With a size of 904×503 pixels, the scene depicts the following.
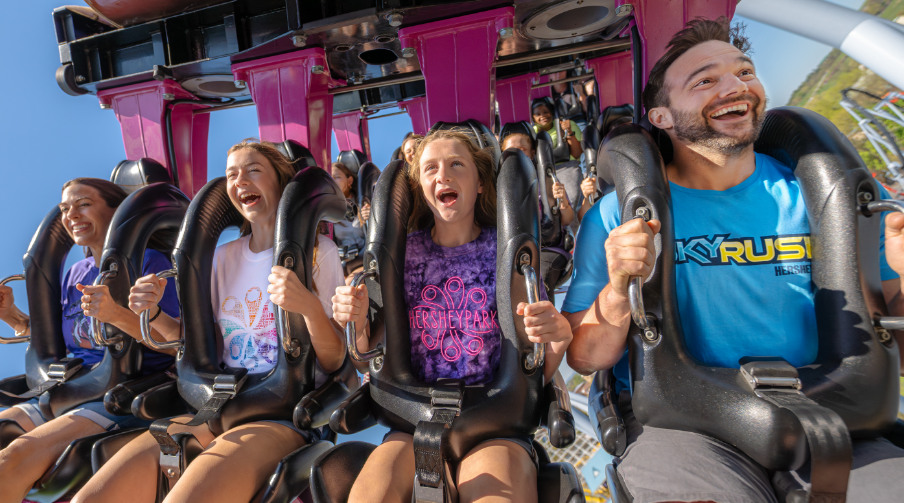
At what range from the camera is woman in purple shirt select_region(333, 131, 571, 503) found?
3.21ft

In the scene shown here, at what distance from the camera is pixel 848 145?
39.2 inches

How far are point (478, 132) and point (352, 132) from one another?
2.88 meters

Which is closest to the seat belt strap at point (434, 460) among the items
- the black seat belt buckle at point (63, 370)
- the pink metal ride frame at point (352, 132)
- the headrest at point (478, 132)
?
the headrest at point (478, 132)

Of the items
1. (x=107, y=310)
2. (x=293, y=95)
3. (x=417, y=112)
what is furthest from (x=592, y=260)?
(x=417, y=112)

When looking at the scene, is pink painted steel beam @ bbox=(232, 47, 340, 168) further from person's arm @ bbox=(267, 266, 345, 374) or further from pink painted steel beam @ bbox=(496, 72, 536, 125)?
pink painted steel beam @ bbox=(496, 72, 536, 125)

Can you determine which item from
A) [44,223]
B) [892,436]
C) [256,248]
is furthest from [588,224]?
[44,223]

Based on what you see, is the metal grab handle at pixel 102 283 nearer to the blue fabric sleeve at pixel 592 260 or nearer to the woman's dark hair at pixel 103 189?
the woman's dark hair at pixel 103 189

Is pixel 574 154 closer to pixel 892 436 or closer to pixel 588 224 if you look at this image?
pixel 588 224

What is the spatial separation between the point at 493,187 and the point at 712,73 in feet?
2.04

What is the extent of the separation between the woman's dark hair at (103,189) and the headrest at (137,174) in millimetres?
206

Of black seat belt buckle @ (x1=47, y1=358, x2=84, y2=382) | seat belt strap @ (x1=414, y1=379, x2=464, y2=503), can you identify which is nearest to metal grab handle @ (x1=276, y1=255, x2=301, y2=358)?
seat belt strap @ (x1=414, y1=379, x2=464, y2=503)

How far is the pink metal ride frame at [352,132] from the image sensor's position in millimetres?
4164

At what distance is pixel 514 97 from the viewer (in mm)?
3445

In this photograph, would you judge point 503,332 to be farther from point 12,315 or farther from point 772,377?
point 12,315
